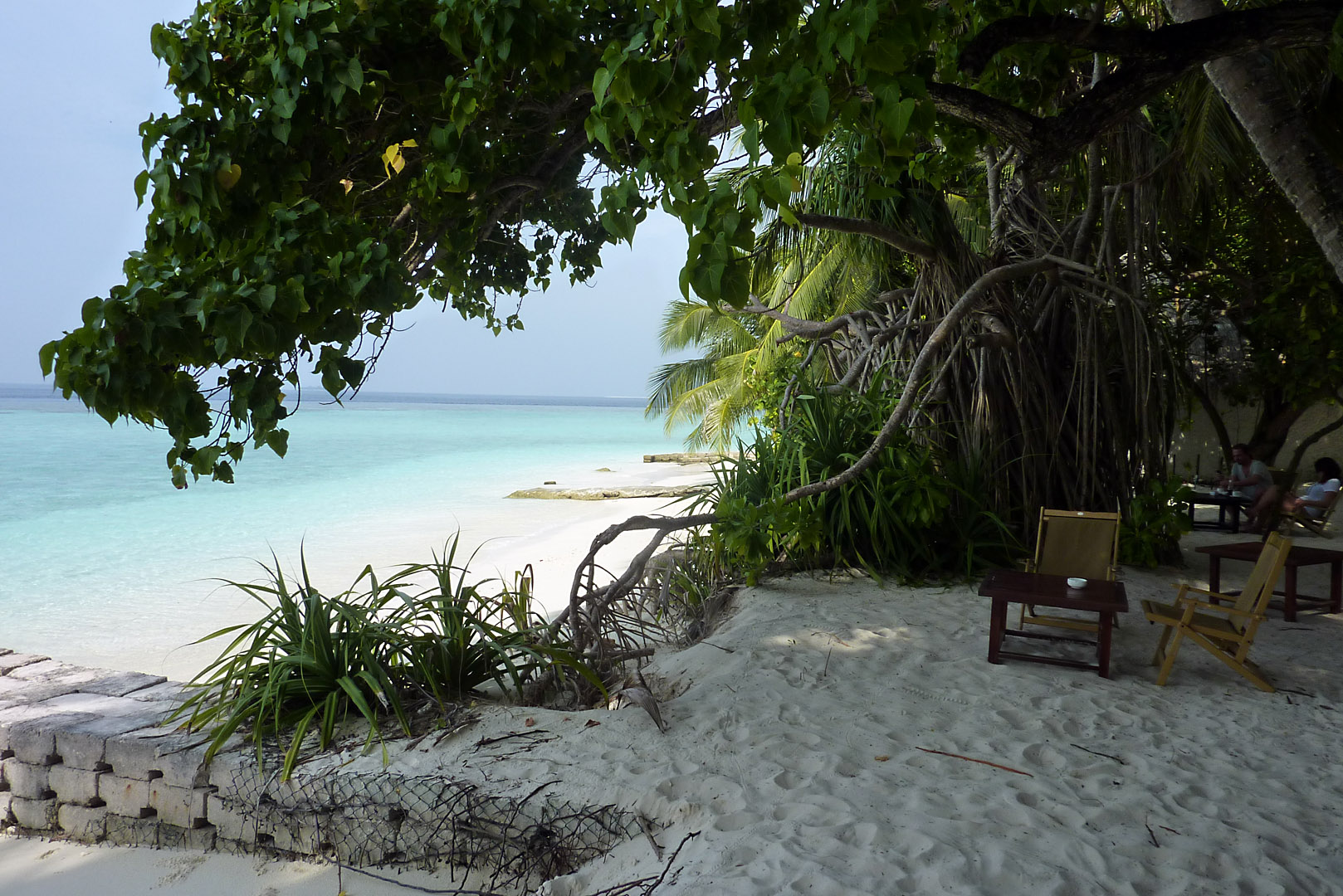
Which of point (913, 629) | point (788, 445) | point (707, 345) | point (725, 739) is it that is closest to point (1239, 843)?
point (725, 739)

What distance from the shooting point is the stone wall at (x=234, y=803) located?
278cm

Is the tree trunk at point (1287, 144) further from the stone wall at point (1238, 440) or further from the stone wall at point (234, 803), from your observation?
the stone wall at point (1238, 440)

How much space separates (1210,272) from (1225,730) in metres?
7.24

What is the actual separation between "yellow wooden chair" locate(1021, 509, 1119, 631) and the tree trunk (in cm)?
235

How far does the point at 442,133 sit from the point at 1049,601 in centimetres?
320

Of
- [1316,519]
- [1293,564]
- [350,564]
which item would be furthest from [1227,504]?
[350,564]

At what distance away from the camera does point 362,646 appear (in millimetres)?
3619

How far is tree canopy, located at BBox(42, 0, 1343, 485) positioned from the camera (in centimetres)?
173

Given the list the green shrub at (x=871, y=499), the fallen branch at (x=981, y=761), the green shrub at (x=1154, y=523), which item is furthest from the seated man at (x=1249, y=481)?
the fallen branch at (x=981, y=761)

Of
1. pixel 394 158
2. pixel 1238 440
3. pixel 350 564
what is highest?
pixel 394 158

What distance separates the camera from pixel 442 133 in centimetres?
280

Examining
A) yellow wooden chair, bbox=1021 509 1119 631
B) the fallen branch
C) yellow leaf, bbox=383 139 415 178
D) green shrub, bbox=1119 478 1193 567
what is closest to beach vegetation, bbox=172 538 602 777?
the fallen branch

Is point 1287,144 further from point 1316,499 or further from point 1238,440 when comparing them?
point 1238,440

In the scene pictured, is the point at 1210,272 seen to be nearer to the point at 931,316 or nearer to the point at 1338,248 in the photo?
the point at 931,316
